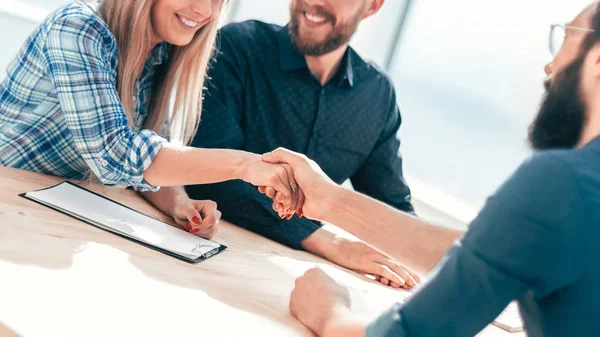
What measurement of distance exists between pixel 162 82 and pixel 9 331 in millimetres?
1061

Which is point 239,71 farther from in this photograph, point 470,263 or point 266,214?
point 470,263

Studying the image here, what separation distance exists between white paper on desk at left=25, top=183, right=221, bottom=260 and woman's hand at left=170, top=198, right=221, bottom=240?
0.03 m

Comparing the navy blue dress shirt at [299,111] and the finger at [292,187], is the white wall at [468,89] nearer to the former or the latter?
the navy blue dress shirt at [299,111]

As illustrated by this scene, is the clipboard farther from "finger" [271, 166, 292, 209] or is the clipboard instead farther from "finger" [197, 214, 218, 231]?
"finger" [271, 166, 292, 209]

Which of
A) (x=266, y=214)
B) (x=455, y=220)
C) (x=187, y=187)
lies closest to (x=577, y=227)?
(x=266, y=214)

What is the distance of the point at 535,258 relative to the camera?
64 centimetres

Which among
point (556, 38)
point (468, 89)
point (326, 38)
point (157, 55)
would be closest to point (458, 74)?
point (468, 89)

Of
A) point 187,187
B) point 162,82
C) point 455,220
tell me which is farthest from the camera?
point 455,220

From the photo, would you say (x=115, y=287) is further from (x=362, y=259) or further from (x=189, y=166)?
(x=362, y=259)

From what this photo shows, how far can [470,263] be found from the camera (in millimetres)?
682

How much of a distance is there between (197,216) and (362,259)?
45 centimetres

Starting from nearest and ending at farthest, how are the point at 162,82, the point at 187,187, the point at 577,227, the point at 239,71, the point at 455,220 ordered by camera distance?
the point at 577,227
the point at 162,82
the point at 187,187
the point at 239,71
the point at 455,220

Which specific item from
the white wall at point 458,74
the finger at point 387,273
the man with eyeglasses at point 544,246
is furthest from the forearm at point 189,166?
the white wall at point 458,74

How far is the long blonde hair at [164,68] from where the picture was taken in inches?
58.9
